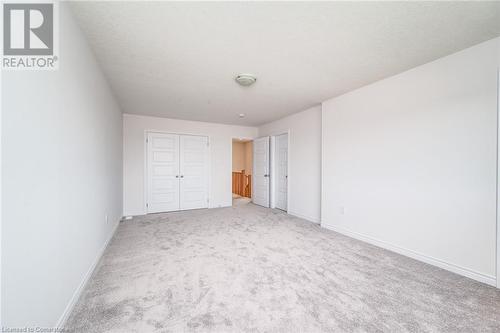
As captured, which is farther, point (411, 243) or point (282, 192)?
point (282, 192)

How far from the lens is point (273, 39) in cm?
200

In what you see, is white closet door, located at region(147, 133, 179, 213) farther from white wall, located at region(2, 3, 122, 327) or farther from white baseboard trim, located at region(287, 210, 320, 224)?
white baseboard trim, located at region(287, 210, 320, 224)

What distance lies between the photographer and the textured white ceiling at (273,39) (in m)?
1.63

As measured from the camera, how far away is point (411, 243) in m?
2.61

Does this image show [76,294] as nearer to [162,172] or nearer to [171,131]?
[162,172]

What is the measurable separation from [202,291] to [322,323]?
1047mm

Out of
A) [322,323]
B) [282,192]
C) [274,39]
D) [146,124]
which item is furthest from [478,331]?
[146,124]

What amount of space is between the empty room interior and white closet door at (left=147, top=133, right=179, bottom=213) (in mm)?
1293

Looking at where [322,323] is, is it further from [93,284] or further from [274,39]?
[274,39]

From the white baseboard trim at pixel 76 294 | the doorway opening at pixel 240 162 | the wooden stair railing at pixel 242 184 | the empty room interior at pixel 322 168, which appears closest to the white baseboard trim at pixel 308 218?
the empty room interior at pixel 322 168

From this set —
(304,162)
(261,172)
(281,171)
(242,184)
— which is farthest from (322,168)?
(242,184)

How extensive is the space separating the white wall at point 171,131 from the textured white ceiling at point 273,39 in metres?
1.87

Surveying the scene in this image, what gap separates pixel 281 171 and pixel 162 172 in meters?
3.08

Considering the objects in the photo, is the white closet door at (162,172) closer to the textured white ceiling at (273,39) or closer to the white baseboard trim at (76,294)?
the textured white ceiling at (273,39)
